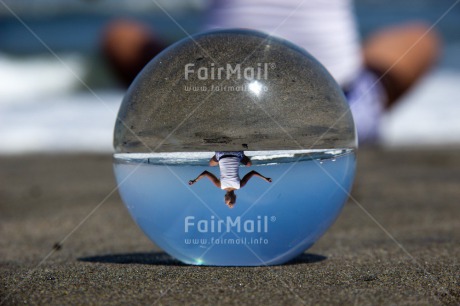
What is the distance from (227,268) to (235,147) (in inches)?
19.3

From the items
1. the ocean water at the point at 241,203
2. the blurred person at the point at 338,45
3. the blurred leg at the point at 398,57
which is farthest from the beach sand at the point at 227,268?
the blurred leg at the point at 398,57

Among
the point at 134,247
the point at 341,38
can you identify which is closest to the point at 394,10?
the point at 341,38

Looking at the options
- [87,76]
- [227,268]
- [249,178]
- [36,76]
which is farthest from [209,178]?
[87,76]

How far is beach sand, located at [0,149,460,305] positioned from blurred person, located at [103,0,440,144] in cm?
80

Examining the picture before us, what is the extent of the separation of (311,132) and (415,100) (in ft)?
36.6

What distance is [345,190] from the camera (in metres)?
2.59

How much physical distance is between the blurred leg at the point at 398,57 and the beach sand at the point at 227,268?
3.41 ft

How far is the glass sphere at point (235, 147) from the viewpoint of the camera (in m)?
2.34

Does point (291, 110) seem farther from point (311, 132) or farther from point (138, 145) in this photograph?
point (138, 145)

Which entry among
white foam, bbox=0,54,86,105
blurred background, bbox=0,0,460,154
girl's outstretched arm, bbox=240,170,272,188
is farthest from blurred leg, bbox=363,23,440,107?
white foam, bbox=0,54,86,105

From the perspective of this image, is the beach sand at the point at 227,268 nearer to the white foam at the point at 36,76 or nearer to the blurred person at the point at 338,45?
the blurred person at the point at 338,45

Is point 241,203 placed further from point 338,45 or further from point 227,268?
point 338,45

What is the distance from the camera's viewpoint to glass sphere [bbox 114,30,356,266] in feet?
7.66

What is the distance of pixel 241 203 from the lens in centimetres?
240
